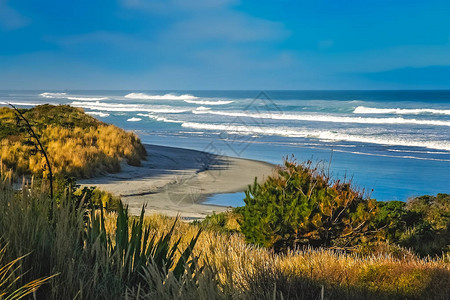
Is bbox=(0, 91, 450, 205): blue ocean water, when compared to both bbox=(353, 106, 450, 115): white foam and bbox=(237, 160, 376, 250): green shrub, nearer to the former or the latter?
bbox=(237, 160, 376, 250): green shrub

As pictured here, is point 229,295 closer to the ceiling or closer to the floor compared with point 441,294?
closer to the ceiling

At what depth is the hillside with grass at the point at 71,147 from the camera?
15805mm

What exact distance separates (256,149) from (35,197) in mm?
22648

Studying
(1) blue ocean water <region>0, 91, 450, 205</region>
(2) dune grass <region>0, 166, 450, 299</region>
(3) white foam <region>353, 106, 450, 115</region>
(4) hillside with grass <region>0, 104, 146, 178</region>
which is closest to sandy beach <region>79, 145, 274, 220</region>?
(4) hillside with grass <region>0, 104, 146, 178</region>

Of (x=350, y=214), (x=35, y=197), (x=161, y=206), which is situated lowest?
(x=161, y=206)

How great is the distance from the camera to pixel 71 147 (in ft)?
57.8

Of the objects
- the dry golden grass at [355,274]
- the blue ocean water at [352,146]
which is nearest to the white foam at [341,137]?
the blue ocean water at [352,146]

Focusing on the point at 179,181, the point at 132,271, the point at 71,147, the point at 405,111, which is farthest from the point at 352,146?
the point at 405,111

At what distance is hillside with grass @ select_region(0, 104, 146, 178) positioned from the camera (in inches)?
622

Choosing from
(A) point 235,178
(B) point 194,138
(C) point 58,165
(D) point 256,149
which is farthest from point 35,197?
(B) point 194,138

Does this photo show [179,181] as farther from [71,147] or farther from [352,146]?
[352,146]

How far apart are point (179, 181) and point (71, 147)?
12.3 ft

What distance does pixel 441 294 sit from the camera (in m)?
4.39

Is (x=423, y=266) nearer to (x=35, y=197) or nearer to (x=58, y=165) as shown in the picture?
(x=35, y=197)
